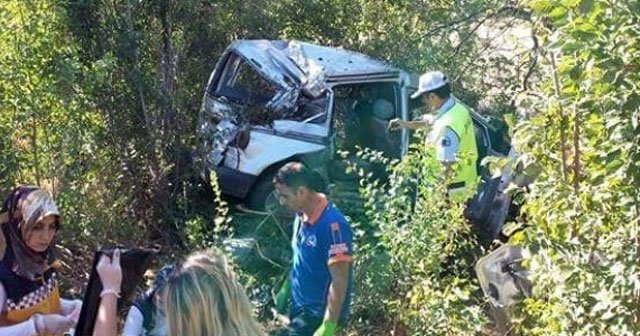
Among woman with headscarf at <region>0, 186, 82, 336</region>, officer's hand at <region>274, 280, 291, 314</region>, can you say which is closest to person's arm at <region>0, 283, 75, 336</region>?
woman with headscarf at <region>0, 186, 82, 336</region>

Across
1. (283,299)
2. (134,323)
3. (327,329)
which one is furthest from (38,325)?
(283,299)

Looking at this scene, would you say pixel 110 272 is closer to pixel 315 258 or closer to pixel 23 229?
pixel 23 229

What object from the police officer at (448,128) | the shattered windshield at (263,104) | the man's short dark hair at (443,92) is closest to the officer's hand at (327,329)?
the police officer at (448,128)

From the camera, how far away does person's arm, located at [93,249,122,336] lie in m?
3.09

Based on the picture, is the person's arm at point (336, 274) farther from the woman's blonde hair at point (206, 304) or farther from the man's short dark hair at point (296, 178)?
the woman's blonde hair at point (206, 304)

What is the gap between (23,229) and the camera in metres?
3.51

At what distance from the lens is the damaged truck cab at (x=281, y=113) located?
27.2 feet

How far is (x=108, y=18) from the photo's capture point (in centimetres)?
714

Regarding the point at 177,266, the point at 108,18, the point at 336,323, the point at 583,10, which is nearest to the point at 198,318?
the point at 177,266

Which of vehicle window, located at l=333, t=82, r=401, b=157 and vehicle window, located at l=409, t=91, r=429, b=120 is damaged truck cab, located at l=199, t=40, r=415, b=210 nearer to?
vehicle window, located at l=333, t=82, r=401, b=157

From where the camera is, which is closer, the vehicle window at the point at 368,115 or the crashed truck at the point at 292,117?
the crashed truck at the point at 292,117

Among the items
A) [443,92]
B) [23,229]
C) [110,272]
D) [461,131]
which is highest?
[443,92]

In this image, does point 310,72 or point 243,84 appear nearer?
point 310,72

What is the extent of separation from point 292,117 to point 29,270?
200 inches
